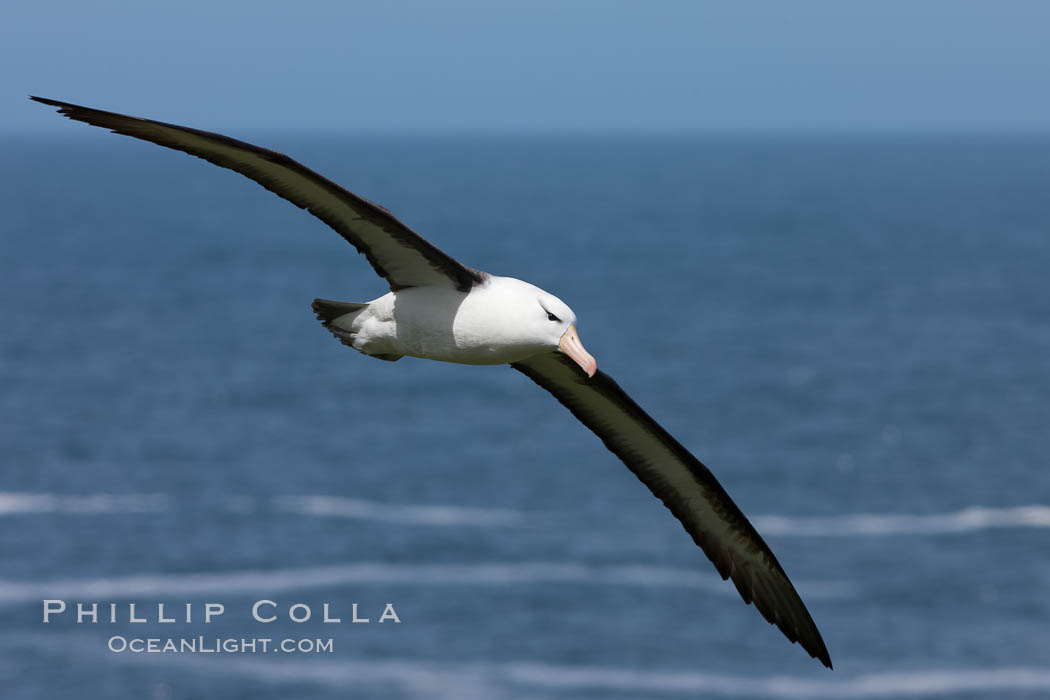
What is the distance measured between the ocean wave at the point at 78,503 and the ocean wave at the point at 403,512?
6.03m

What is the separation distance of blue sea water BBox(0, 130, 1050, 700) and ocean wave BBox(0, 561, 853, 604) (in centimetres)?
13

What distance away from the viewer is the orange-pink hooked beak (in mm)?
8695

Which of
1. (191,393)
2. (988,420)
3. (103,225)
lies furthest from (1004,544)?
(103,225)

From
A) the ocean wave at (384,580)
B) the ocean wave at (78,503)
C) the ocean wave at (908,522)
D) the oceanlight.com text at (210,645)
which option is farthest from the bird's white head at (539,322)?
the ocean wave at (78,503)

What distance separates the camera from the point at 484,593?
1880 inches

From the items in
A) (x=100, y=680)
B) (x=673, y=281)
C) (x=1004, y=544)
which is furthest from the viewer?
(x=673, y=281)

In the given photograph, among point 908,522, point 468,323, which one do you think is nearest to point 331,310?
point 468,323

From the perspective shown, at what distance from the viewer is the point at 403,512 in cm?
5625

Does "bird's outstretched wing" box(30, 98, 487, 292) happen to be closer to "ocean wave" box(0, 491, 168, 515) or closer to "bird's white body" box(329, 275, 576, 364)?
"bird's white body" box(329, 275, 576, 364)

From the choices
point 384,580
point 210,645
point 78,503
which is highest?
point 384,580

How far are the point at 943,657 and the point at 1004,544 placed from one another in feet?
34.5

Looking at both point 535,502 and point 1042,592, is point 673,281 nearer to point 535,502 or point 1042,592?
point 535,502

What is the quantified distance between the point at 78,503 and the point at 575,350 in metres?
53.2

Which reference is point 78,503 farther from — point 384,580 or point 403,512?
point 384,580
